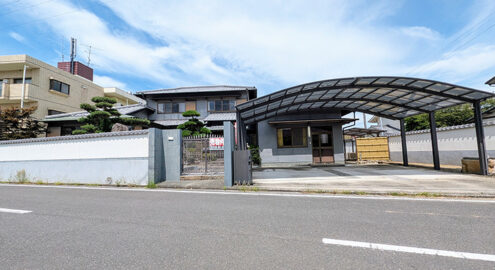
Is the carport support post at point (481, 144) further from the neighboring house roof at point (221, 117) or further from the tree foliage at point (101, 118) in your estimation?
the tree foliage at point (101, 118)

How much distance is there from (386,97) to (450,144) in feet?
16.1

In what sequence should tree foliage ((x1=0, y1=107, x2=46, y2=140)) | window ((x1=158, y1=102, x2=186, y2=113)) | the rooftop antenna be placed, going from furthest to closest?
1. the rooftop antenna
2. window ((x1=158, y1=102, x2=186, y2=113))
3. tree foliage ((x1=0, y1=107, x2=46, y2=140))

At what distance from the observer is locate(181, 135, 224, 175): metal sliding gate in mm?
8422

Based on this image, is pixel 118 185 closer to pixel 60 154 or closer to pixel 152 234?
pixel 60 154

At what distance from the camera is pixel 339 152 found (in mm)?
13664

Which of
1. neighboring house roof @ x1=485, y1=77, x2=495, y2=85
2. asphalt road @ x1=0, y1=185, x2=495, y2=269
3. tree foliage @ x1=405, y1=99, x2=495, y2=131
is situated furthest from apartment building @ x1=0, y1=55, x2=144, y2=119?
tree foliage @ x1=405, y1=99, x2=495, y2=131

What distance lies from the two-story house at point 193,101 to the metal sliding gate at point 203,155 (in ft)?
31.7

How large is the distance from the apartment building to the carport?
1644 centimetres

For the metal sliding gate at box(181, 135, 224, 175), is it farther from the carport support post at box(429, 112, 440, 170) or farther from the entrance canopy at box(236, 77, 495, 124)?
the carport support post at box(429, 112, 440, 170)

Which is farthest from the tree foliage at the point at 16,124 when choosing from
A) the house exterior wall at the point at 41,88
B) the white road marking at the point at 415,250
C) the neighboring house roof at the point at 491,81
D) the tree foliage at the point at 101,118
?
the neighboring house roof at the point at 491,81

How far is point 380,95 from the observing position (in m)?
9.93

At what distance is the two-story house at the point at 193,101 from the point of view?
18269mm

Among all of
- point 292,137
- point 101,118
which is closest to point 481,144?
point 292,137

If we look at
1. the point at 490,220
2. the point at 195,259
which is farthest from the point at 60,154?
the point at 490,220
